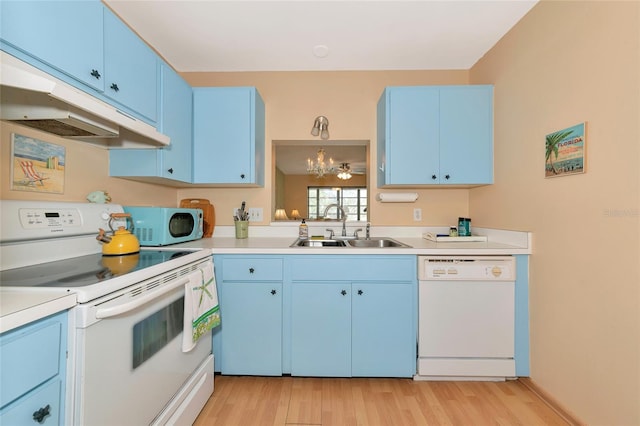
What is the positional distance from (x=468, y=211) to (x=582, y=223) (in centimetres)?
108

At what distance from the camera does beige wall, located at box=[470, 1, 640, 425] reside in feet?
Answer: 3.88

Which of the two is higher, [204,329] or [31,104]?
[31,104]

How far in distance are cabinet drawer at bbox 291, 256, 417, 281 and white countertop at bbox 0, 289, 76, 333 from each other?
45.6 inches

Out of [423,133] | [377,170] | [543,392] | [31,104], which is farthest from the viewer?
[377,170]

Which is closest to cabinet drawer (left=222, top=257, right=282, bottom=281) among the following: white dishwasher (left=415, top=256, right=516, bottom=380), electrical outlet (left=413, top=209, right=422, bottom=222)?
white dishwasher (left=415, top=256, right=516, bottom=380)

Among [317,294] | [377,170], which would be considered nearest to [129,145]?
[317,294]

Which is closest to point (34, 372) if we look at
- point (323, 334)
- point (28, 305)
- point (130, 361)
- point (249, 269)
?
point (28, 305)

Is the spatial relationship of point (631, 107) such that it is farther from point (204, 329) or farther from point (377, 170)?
point (204, 329)

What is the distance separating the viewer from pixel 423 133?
212 cm

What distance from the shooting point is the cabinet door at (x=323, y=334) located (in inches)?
70.2

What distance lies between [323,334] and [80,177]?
165 cm

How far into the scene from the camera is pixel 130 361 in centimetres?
102

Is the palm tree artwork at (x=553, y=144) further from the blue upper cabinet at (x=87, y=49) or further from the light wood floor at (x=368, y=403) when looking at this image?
the blue upper cabinet at (x=87, y=49)

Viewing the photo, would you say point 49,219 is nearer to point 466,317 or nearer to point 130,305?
point 130,305
